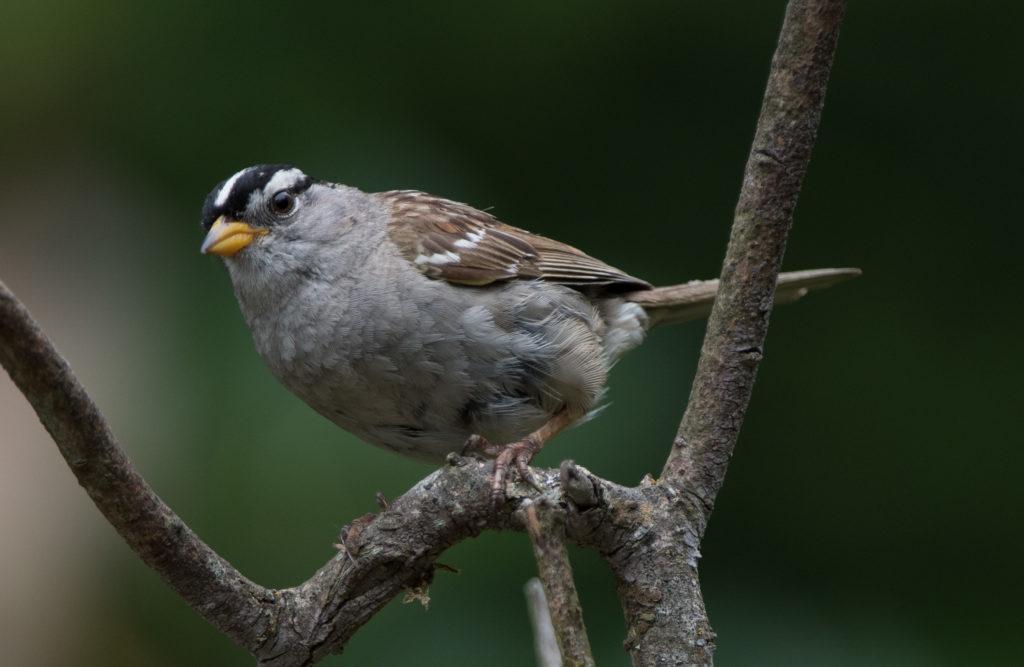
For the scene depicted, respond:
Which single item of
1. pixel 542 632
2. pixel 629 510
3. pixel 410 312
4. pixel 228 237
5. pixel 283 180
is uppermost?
pixel 283 180

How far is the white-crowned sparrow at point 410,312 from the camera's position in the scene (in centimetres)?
290

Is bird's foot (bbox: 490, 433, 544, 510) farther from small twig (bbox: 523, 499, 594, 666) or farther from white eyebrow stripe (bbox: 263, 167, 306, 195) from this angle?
white eyebrow stripe (bbox: 263, 167, 306, 195)

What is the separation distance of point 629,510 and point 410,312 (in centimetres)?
104

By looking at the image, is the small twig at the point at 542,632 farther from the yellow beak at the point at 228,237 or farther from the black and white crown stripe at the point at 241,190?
the black and white crown stripe at the point at 241,190

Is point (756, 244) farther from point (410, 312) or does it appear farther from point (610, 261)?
point (610, 261)

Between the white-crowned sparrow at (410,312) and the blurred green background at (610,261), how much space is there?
1.97 ft

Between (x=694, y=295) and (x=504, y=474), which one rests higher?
(x=694, y=295)

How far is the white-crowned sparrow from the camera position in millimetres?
2904

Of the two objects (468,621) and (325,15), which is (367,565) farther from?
(325,15)

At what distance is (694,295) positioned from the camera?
3625 millimetres

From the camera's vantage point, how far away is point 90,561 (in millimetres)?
4145

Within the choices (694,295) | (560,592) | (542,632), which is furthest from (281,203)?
(560,592)

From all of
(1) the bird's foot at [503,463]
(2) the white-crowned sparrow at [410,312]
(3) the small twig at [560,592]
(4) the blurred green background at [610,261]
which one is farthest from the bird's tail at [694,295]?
(3) the small twig at [560,592]

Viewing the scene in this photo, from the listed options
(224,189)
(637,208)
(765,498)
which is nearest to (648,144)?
(637,208)
